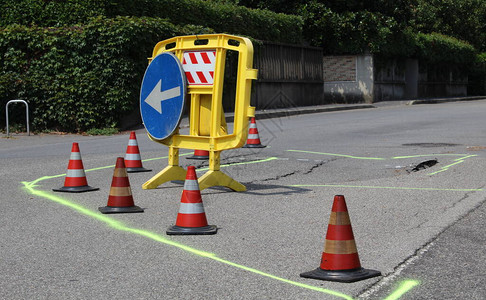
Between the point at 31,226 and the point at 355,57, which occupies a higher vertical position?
the point at 355,57

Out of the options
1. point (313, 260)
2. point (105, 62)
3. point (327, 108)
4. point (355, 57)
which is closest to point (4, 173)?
point (313, 260)

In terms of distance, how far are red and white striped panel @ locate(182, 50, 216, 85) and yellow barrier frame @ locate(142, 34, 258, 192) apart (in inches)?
2.2

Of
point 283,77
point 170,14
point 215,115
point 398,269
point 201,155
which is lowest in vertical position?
point 398,269

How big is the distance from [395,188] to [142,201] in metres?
3.06

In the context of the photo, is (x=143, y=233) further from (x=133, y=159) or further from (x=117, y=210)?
(x=133, y=159)

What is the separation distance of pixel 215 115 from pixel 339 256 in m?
4.06

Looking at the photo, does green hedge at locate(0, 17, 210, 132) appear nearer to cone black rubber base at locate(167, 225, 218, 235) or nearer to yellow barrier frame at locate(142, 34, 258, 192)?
yellow barrier frame at locate(142, 34, 258, 192)

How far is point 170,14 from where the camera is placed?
22.7 m

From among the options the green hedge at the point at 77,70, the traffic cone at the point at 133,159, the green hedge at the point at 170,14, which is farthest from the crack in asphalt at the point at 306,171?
the green hedge at the point at 170,14

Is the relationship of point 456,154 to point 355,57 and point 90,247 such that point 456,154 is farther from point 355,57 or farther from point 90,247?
point 355,57

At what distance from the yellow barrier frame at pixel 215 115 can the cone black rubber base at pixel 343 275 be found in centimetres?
355

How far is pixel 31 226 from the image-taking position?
6672 millimetres

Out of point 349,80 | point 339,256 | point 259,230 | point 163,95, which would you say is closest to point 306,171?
point 163,95

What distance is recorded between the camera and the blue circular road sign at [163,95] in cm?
860
